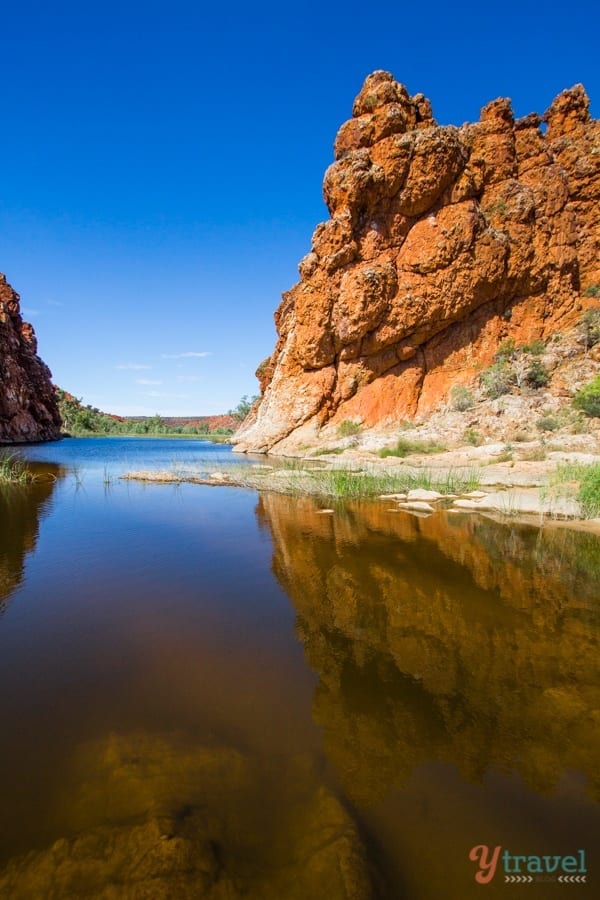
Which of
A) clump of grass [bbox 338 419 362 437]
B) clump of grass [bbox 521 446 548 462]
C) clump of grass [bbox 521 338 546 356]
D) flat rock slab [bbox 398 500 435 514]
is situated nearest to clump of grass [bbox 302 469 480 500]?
flat rock slab [bbox 398 500 435 514]

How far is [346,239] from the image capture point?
3919cm

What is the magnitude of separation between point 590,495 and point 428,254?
3105 cm

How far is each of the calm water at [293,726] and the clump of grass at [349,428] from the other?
29095 millimetres

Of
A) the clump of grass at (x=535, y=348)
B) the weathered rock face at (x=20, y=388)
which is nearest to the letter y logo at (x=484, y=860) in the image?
the clump of grass at (x=535, y=348)

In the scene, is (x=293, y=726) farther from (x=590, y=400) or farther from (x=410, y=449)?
(x=590, y=400)

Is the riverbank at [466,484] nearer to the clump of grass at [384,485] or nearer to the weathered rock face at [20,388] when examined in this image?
the clump of grass at [384,485]

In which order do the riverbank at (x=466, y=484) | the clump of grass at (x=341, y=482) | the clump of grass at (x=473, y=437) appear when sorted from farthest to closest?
the clump of grass at (x=473, y=437) < the clump of grass at (x=341, y=482) < the riverbank at (x=466, y=484)

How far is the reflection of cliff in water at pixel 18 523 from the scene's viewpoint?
26.4ft

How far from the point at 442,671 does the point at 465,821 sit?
79.4 inches

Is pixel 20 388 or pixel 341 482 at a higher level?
pixel 20 388

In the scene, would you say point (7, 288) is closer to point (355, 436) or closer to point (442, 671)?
point (355, 436)

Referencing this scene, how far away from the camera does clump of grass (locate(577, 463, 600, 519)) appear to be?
40.7ft

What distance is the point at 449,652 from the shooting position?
17.6 ft

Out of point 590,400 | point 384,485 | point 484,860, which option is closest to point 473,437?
point 590,400
